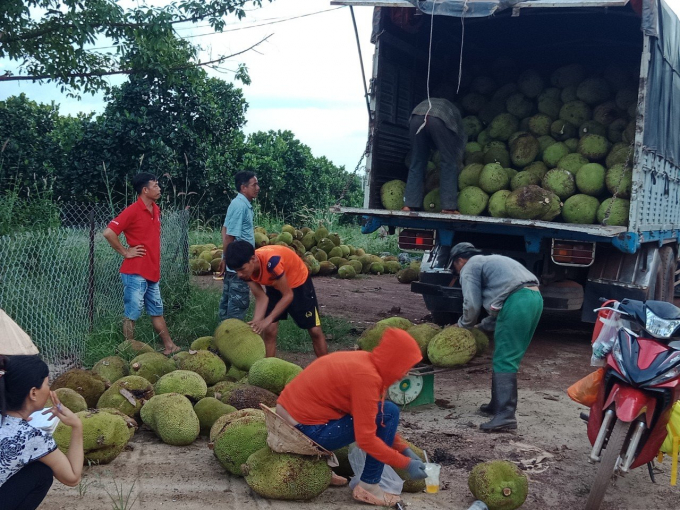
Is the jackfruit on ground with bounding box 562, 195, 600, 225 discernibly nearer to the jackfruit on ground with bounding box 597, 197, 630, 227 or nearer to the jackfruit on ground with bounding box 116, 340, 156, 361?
the jackfruit on ground with bounding box 597, 197, 630, 227

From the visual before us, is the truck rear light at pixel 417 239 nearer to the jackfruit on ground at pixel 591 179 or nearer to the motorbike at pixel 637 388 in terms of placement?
the jackfruit on ground at pixel 591 179

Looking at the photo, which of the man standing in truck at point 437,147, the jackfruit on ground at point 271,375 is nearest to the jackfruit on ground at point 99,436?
the jackfruit on ground at point 271,375

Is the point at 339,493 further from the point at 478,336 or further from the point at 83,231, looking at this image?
the point at 83,231

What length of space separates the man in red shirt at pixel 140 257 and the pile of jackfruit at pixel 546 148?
280cm

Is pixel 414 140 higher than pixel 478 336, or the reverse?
pixel 414 140

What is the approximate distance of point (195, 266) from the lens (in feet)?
37.9

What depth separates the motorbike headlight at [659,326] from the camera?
3.58 meters

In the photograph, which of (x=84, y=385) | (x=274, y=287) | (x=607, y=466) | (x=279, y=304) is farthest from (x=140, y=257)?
(x=607, y=466)

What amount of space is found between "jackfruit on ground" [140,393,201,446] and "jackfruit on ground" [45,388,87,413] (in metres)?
0.39

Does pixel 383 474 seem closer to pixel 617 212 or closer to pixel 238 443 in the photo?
pixel 238 443

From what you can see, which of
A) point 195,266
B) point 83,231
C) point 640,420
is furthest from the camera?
point 195,266

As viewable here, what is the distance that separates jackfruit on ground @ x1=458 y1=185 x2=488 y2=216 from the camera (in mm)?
7453

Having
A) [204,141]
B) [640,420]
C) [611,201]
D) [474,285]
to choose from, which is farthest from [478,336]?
[204,141]

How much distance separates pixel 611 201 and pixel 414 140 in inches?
84.2
